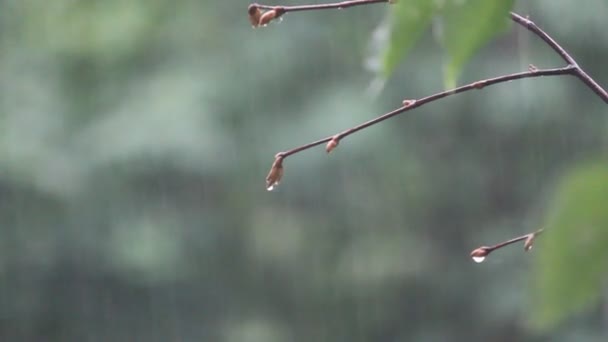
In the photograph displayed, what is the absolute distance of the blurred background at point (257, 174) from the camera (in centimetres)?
434

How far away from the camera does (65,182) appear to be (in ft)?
14.3

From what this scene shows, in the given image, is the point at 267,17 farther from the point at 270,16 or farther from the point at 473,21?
the point at 473,21

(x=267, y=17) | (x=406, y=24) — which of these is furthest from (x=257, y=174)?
(x=406, y=24)

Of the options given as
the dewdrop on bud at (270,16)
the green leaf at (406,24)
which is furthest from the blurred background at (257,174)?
the green leaf at (406,24)

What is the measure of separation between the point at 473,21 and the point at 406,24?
0.03 m

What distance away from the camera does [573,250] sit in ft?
0.89

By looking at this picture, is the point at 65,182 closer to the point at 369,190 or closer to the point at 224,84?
the point at 224,84

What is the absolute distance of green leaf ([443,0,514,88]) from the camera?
325 millimetres

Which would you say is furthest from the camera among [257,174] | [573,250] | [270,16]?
[257,174]

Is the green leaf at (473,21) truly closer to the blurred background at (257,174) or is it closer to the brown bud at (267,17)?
the brown bud at (267,17)

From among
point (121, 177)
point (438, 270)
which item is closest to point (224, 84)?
point (121, 177)

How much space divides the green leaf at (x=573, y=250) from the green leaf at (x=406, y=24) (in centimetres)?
8

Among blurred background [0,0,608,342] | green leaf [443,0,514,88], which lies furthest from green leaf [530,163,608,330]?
blurred background [0,0,608,342]

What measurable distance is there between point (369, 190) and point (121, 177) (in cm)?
109
